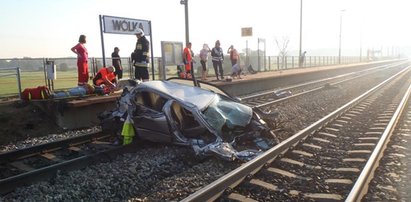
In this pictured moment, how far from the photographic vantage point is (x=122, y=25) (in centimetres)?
1404

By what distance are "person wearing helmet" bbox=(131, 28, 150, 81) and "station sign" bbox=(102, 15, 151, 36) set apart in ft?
8.10

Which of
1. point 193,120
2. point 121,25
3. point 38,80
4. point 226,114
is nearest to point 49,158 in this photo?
point 193,120

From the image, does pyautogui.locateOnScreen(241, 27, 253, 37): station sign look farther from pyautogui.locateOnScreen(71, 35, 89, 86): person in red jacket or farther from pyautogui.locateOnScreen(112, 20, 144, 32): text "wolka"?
pyautogui.locateOnScreen(71, 35, 89, 86): person in red jacket

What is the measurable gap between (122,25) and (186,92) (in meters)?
7.70

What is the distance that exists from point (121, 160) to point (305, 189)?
3085 millimetres

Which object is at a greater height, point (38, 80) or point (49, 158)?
point (38, 80)

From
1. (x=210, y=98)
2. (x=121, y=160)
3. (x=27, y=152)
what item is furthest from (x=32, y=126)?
(x=210, y=98)

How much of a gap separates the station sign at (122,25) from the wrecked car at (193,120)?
664 cm

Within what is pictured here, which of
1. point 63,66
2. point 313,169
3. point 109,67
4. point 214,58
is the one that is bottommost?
point 313,169

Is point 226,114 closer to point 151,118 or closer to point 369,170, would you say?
point 151,118

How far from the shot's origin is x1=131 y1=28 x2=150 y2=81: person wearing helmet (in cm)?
1126

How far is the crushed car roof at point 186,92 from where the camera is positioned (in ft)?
22.5

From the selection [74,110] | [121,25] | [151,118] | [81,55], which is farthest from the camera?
[121,25]

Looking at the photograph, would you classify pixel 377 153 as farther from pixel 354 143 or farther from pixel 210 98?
pixel 210 98
